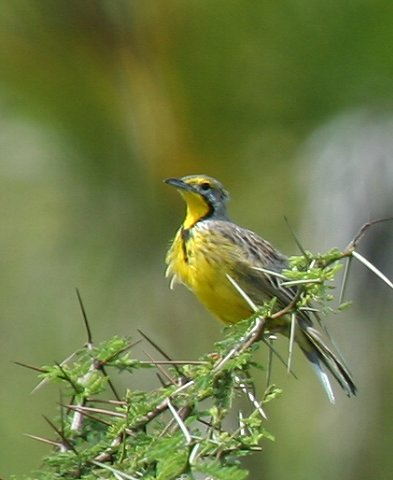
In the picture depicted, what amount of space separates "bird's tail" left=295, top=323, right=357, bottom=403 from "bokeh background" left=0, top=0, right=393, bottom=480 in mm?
3014

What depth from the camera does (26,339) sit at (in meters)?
13.6

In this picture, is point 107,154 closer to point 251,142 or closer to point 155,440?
point 251,142

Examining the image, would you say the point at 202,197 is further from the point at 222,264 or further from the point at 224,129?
the point at 224,129

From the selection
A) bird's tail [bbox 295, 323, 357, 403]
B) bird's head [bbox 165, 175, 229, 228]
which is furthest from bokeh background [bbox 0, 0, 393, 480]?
bird's tail [bbox 295, 323, 357, 403]

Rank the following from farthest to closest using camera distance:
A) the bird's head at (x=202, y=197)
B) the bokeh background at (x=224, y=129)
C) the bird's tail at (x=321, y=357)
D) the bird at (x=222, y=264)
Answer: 1. the bokeh background at (x=224, y=129)
2. the bird's head at (x=202, y=197)
3. the bird at (x=222, y=264)
4. the bird's tail at (x=321, y=357)

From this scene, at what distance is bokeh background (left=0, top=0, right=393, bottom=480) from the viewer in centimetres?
914

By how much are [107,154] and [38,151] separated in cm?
103

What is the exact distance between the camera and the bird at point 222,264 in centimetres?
576

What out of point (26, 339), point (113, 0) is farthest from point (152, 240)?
point (26, 339)

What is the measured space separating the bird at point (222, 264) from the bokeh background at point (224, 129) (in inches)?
85.8

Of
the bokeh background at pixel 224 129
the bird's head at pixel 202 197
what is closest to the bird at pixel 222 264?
the bird's head at pixel 202 197

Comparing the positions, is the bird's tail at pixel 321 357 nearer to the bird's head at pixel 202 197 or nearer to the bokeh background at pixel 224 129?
the bird's head at pixel 202 197

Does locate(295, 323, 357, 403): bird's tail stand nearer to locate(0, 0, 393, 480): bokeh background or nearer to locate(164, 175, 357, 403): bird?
locate(164, 175, 357, 403): bird

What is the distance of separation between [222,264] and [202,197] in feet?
2.25
